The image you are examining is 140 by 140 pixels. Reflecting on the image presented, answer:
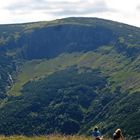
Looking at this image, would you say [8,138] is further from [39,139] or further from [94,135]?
[94,135]

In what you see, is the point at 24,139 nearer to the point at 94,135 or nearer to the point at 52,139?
the point at 52,139

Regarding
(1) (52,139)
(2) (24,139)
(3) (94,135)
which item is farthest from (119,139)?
(2) (24,139)

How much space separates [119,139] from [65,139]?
11.9 ft

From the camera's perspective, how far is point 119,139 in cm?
2772

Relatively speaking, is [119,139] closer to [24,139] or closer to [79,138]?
[79,138]

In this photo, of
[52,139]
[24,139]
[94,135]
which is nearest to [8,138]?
[24,139]

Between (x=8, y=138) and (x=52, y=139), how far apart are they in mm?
3348

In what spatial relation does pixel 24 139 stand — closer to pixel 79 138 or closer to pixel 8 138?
pixel 8 138

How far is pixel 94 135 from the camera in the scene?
29000mm

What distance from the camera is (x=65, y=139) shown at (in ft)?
90.8

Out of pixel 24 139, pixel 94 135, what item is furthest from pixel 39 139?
pixel 94 135

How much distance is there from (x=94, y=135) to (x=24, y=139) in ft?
16.1

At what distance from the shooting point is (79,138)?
2841 centimetres

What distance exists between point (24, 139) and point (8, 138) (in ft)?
4.13
